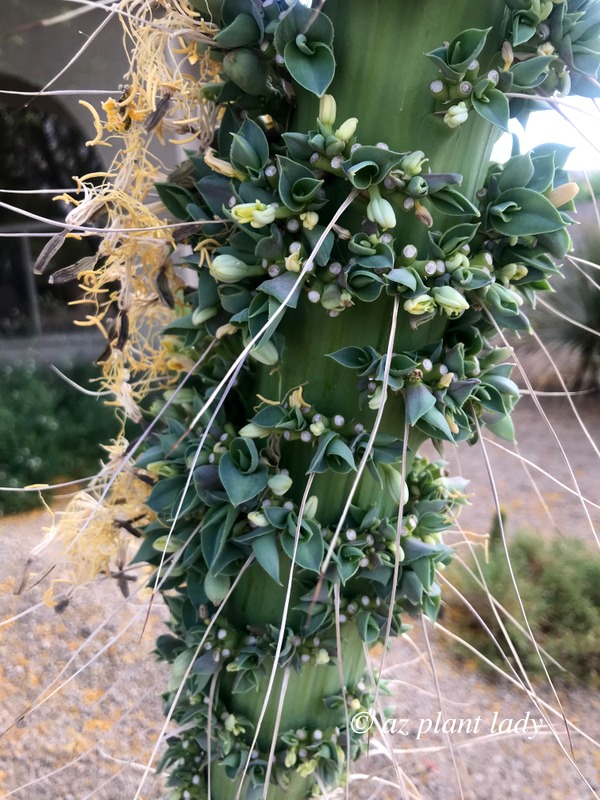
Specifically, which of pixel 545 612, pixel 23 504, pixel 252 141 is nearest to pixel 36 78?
pixel 23 504

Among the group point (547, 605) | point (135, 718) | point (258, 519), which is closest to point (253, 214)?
point (258, 519)

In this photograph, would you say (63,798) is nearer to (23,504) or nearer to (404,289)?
(404,289)

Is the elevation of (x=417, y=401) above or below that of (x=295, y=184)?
below

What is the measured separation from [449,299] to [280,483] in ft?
0.65

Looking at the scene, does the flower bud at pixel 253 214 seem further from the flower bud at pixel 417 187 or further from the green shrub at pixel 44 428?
the green shrub at pixel 44 428

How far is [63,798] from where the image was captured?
1211mm

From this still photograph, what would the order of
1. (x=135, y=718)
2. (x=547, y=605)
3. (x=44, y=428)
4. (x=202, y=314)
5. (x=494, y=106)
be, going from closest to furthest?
(x=494, y=106), (x=202, y=314), (x=135, y=718), (x=547, y=605), (x=44, y=428)

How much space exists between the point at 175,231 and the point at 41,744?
4.50ft

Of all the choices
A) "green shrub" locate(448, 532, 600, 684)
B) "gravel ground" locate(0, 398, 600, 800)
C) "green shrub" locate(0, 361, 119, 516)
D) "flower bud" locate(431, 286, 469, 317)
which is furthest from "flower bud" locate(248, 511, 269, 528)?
"green shrub" locate(0, 361, 119, 516)

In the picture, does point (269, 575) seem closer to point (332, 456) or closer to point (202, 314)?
point (332, 456)

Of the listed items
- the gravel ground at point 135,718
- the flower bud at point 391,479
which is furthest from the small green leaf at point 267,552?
the gravel ground at point 135,718

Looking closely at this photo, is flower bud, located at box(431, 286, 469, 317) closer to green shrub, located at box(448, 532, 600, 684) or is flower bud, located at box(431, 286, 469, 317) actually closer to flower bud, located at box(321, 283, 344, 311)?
flower bud, located at box(321, 283, 344, 311)

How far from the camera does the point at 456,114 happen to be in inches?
16.1

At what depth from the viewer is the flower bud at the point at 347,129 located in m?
0.42
